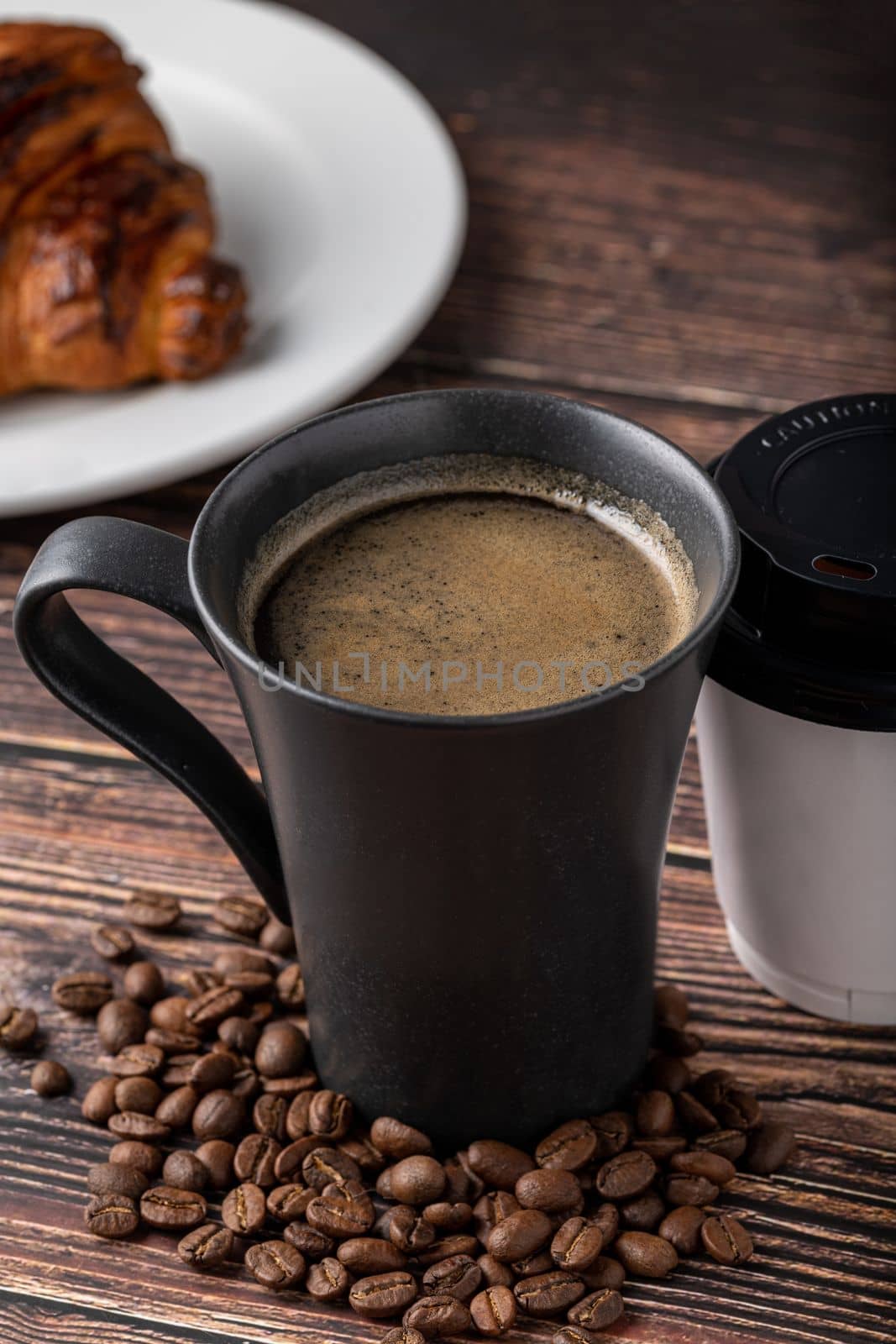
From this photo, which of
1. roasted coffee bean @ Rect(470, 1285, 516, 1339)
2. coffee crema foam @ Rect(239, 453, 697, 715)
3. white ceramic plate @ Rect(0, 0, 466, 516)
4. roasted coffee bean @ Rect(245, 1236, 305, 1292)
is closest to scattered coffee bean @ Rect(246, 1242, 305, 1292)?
roasted coffee bean @ Rect(245, 1236, 305, 1292)

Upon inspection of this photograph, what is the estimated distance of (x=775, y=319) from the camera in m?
1.78

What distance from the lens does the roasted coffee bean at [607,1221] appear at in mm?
950

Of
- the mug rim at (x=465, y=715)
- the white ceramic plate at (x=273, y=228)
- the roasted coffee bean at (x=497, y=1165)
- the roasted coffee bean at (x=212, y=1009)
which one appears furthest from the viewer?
the white ceramic plate at (x=273, y=228)

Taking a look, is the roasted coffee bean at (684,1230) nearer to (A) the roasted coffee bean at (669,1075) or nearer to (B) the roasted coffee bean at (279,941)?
(A) the roasted coffee bean at (669,1075)

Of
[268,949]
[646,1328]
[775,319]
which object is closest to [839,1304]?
[646,1328]

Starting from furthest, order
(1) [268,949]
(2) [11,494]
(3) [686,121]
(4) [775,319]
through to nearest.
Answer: (3) [686,121]
(4) [775,319]
(2) [11,494]
(1) [268,949]

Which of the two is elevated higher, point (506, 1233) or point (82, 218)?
point (82, 218)

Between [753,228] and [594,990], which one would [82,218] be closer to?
[753,228]

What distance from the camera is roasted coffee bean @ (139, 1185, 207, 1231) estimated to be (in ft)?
3.16

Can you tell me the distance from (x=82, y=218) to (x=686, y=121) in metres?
0.87

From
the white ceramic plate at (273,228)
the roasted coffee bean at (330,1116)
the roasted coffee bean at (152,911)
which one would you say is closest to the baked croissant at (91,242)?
the white ceramic plate at (273,228)

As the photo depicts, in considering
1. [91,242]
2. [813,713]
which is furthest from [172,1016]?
[91,242]

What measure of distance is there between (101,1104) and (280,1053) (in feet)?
0.38

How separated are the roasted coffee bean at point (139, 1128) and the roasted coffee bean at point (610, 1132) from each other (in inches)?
10.5
